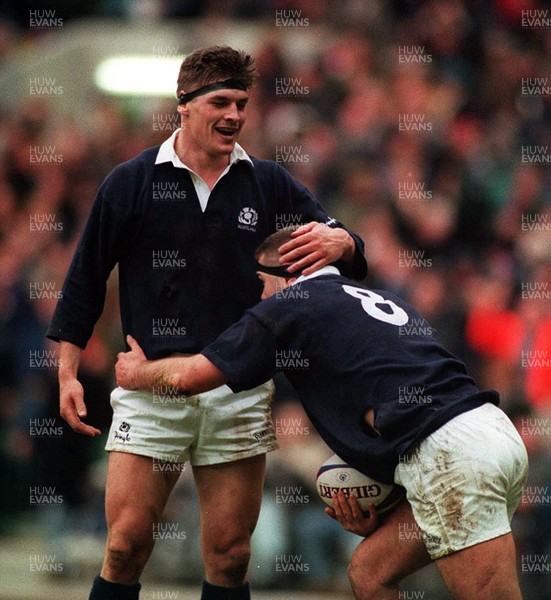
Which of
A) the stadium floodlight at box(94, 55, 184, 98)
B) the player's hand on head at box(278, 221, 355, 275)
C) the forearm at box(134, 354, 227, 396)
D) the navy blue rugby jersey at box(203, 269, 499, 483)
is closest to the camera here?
the navy blue rugby jersey at box(203, 269, 499, 483)

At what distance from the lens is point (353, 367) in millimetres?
5426

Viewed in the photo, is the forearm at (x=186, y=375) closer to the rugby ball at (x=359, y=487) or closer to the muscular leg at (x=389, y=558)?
the rugby ball at (x=359, y=487)

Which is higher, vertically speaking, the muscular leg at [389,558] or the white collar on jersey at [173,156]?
the white collar on jersey at [173,156]

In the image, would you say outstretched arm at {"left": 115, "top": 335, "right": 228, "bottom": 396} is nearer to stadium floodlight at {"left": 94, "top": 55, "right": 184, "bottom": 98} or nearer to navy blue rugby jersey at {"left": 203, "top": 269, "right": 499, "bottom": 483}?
navy blue rugby jersey at {"left": 203, "top": 269, "right": 499, "bottom": 483}

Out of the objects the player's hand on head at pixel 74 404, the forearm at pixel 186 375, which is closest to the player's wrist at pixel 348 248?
the forearm at pixel 186 375

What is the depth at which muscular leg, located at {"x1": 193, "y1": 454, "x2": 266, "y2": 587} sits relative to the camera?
6.05m

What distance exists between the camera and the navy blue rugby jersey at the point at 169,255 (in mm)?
6055

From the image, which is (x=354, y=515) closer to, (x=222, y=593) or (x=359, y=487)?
(x=359, y=487)

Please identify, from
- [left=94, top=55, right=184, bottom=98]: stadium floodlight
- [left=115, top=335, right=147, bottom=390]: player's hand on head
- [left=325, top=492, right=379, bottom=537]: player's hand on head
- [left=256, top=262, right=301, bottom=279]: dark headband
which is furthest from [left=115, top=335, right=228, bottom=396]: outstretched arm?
[left=94, top=55, right=184, bottom=98]: stadium floodlight

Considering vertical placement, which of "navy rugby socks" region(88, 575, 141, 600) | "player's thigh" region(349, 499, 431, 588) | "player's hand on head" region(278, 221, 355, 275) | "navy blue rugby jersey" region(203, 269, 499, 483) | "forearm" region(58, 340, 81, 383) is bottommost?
"navy rugby socks" region(88, 575, 141, 600)

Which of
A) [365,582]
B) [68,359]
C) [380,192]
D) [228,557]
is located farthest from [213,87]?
[380,192]

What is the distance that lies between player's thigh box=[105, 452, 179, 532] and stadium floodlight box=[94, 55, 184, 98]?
7.45m

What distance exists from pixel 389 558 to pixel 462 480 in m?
0.59

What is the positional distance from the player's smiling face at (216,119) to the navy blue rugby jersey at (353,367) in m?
0.85
